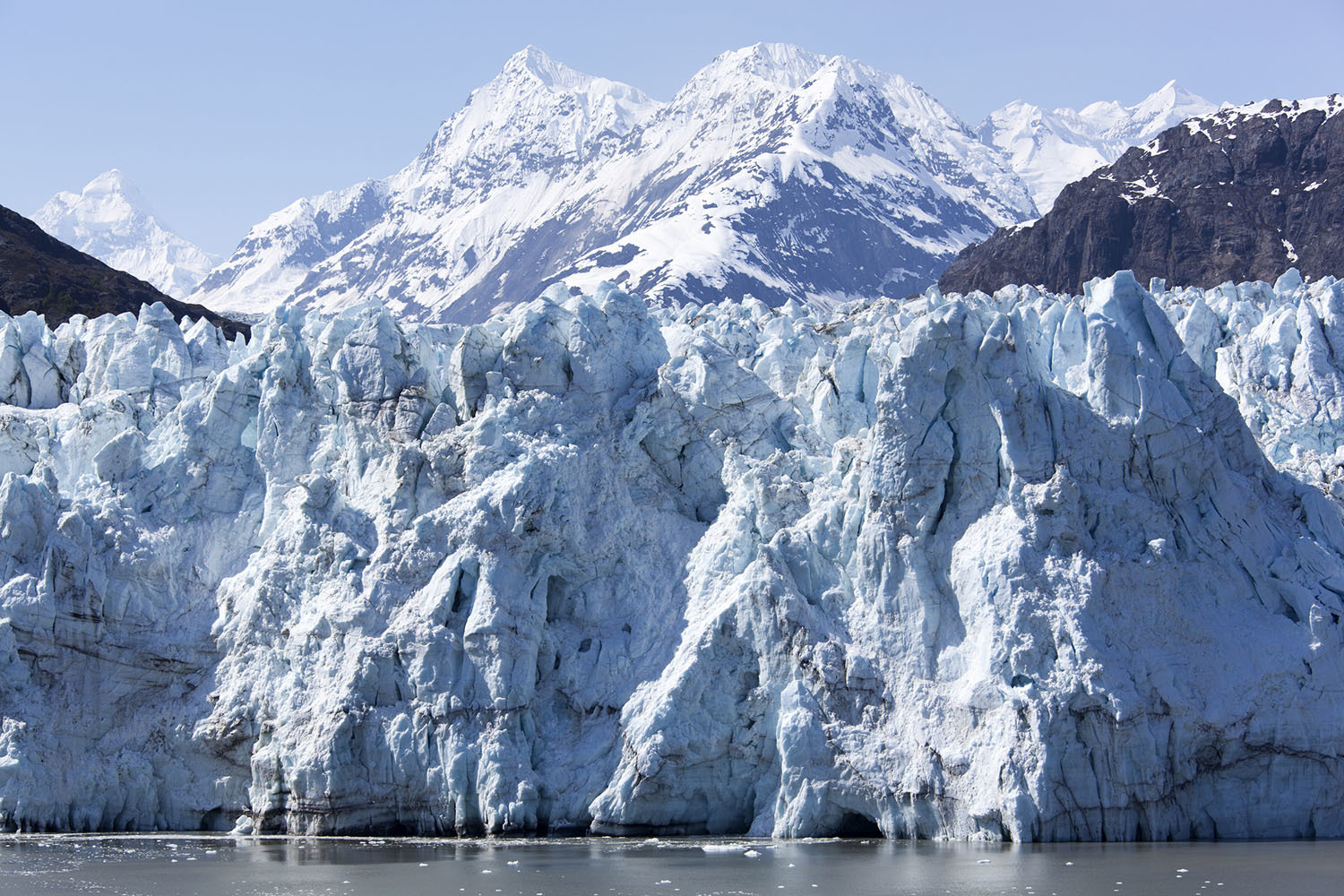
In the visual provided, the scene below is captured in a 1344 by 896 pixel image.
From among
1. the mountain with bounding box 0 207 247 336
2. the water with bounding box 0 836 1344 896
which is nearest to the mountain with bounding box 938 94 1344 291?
the mountain with bounding box 0 207 247 336

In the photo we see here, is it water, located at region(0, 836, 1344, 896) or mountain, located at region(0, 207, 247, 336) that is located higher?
mountain, located at region(0, 207, 247, 336)

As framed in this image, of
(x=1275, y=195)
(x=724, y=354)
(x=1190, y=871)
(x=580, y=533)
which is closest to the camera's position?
(x=1190, y=871)

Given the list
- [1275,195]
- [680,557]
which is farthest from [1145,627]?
[1275,195]

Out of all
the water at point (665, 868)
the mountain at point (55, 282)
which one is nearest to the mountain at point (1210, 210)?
the mountain at point (55, 282)

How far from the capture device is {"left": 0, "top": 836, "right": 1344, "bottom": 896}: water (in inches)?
1160

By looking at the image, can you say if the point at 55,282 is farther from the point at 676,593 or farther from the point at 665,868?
the point at 665,868

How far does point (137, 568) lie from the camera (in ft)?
140

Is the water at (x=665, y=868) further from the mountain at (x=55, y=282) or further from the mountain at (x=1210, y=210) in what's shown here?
the mountain at (x=1210, y=210)

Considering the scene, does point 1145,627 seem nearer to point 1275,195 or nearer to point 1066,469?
point 1066,469

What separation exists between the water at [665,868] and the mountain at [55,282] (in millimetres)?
63012

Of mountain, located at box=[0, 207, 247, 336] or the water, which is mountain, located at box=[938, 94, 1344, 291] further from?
the water

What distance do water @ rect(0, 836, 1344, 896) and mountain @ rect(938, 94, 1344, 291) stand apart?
10679 centimetres

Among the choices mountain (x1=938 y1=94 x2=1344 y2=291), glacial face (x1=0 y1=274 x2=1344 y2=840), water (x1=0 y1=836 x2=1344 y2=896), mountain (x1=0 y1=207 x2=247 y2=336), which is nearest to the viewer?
water (x1=0 y1=836 x2=1344 y2=896)

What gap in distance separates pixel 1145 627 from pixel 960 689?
4.26 metres
